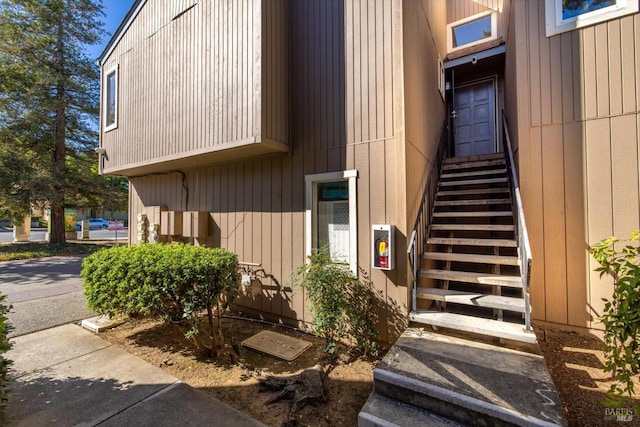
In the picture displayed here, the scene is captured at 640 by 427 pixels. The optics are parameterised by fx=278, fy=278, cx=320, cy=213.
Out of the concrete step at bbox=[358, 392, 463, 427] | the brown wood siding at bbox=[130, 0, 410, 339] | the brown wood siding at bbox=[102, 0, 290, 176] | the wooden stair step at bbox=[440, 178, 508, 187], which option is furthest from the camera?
the wooden stair step at bbox=[440, 178, 508, 187]

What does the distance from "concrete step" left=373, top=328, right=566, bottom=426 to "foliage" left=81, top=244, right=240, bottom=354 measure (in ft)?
7.03

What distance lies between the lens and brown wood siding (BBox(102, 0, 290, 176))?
4.00m

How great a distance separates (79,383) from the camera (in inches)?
115

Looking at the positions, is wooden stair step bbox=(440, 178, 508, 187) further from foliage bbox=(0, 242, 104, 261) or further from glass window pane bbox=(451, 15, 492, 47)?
foliage bbox=(0, 242, 104, 261)

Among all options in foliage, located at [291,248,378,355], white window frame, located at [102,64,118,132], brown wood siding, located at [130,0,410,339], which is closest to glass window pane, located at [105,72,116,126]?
white window frame, located at [102,64,118,132]

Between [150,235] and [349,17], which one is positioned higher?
[349,17]

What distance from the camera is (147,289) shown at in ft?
10.9

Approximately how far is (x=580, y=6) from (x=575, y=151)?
78.0 inches

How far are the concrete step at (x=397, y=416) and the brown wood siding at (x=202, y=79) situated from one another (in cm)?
334

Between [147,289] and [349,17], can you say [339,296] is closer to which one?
[147,289]

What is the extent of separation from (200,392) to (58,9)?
57.3 feet

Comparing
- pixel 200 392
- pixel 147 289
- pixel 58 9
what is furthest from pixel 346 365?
pixel 58 9

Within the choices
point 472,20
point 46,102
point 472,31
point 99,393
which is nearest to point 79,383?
point 99,393

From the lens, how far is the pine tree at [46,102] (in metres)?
11.0
